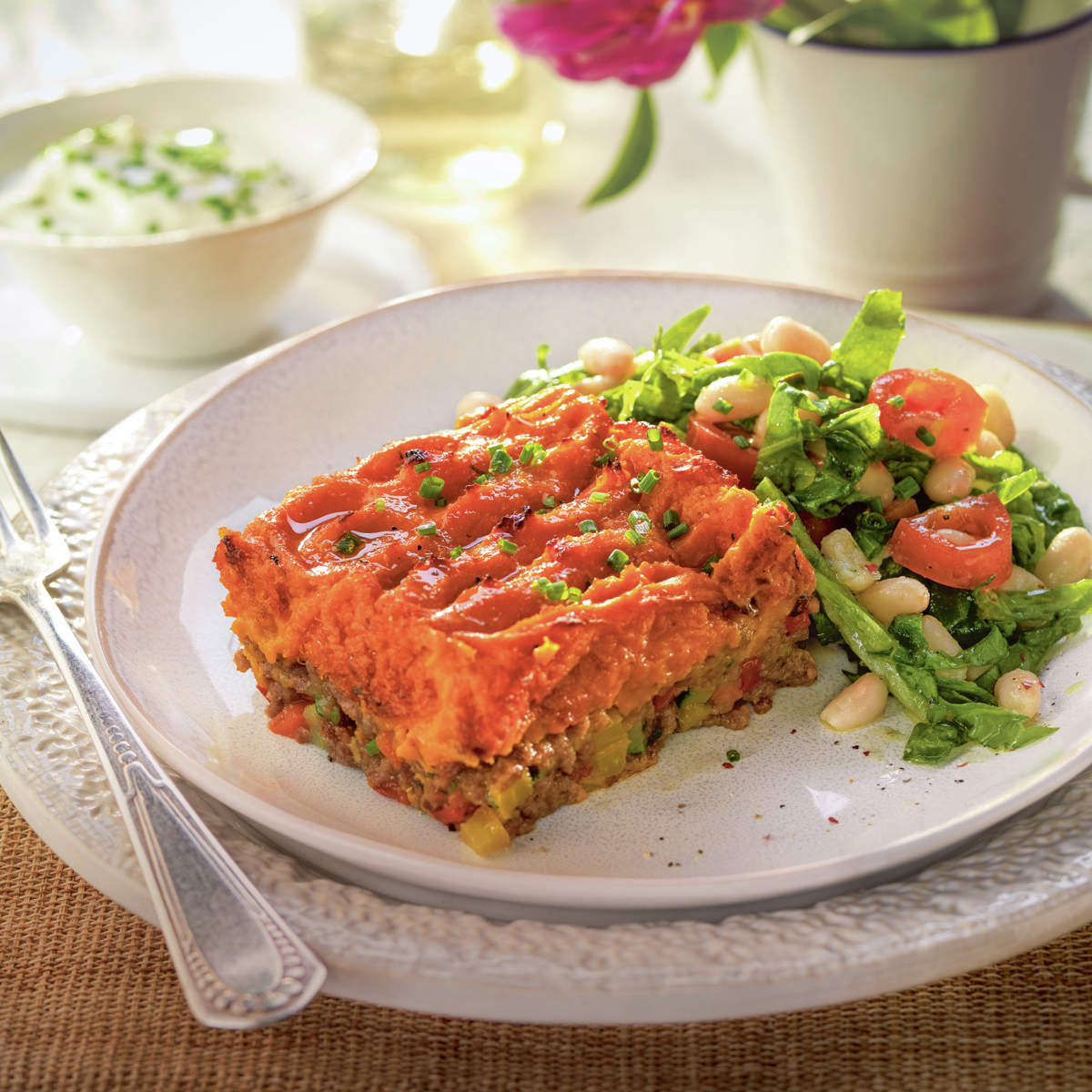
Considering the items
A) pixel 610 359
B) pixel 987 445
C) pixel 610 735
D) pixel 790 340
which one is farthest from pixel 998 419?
pixel 610 735

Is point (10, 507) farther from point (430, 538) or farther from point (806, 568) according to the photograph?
point (806, 568)

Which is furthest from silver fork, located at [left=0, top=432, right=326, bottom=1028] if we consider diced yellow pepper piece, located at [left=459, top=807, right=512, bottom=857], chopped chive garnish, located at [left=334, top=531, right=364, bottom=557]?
chopped chive garnish, located at [left=334, top=531, right=364, bottom=557]

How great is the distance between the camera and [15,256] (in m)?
5.16

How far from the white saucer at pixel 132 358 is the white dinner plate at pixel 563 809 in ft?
4.04

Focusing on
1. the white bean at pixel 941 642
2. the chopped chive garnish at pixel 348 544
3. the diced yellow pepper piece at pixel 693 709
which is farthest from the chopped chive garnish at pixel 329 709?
the white bean at pixel 941 642

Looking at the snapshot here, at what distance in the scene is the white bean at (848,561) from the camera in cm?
359

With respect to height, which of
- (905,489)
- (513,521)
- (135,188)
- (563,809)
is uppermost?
(513,521)

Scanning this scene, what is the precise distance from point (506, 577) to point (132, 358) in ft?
10.8

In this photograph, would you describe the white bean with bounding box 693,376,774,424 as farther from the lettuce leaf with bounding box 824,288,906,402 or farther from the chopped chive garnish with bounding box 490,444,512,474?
the chopped chive garnish with bounding box 490,444,512,474

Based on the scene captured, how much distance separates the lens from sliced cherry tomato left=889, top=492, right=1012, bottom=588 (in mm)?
3537

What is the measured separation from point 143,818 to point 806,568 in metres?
1.80

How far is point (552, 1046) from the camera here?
107 inches

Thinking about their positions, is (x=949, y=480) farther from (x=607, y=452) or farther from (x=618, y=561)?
(x=618, y=561)

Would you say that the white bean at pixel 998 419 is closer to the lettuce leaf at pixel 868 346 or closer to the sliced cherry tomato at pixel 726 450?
the lettuce leaf at pixel 868 346
